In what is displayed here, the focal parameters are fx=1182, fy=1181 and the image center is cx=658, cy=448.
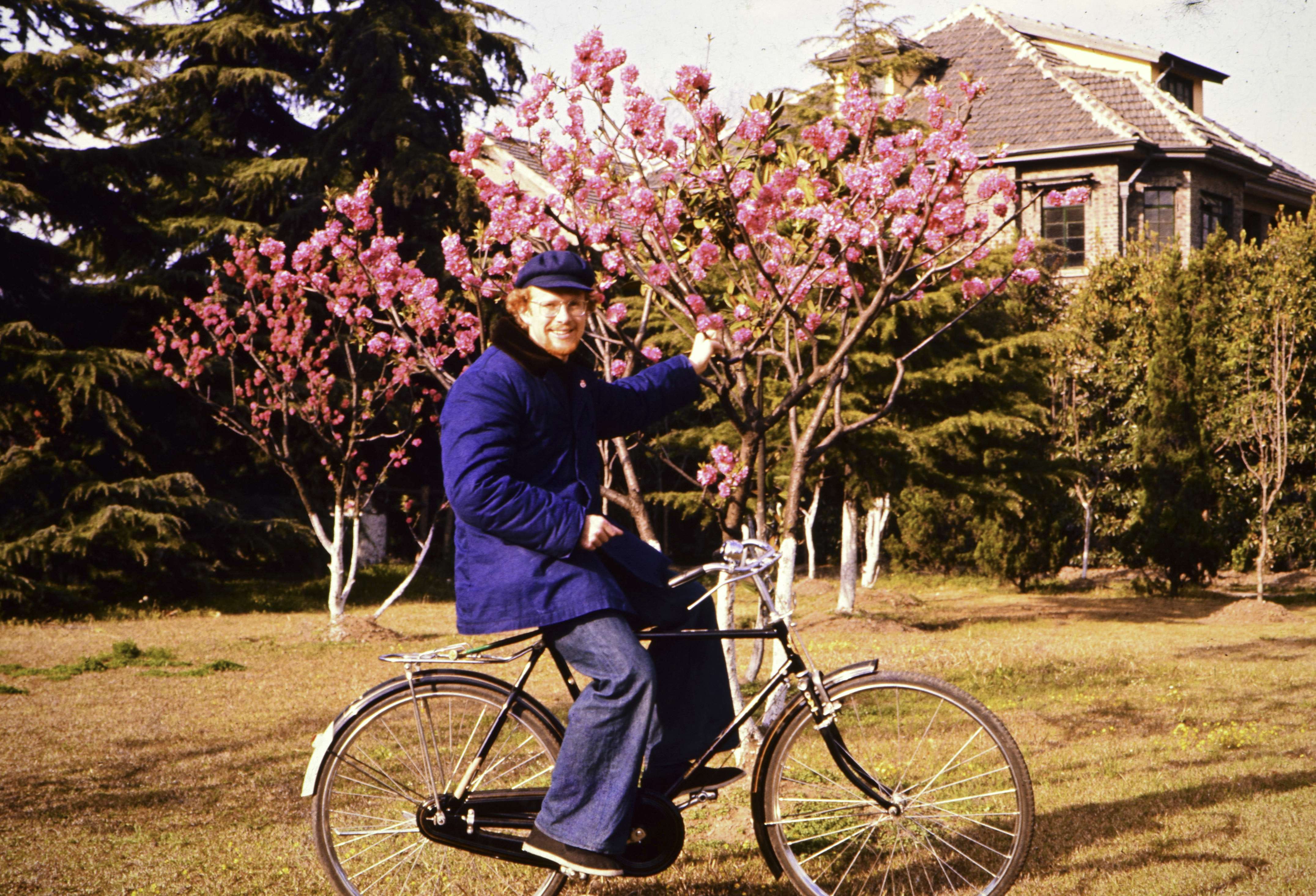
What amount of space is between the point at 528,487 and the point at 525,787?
1.03 meters

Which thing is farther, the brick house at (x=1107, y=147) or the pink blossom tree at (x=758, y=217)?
the brick house at (x=1107, y=147)

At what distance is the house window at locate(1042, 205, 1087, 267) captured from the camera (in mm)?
25266

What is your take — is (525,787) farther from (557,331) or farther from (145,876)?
(145,876)

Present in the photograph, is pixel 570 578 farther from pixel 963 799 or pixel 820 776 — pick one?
pixel 963 799

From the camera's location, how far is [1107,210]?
2505 cm

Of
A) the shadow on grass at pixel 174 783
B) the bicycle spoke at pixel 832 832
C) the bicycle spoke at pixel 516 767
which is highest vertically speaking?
the bicycle spoke at pixel 516 767

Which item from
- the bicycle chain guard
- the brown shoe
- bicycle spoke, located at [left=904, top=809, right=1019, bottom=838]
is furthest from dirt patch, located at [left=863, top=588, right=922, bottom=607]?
the brown shoe

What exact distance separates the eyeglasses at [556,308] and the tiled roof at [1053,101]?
73.0ft

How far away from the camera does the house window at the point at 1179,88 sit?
2981 cm

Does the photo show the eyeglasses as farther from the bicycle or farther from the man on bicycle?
the bicycle

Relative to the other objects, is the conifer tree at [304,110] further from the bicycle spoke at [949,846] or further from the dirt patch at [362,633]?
the bicycle spoke at [949,846]

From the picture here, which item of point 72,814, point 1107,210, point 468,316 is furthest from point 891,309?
point 1107,210

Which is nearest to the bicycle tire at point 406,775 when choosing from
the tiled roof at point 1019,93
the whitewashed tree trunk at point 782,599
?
the whitewashed tree trunk at point 782,599

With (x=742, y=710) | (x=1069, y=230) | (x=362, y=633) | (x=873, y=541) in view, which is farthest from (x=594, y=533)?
(x=1069, y=230)
